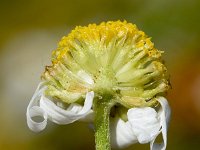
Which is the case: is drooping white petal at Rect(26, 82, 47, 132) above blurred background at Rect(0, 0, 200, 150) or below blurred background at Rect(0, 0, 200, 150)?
below

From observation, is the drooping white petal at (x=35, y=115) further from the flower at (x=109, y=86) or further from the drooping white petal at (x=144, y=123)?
the drooping white petal at (x=144, y=123)

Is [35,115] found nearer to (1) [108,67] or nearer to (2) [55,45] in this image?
(1) [108,67]

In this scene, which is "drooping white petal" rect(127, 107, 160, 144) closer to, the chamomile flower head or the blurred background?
the chamomile flower head

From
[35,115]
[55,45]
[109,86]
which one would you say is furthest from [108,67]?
[55,45]

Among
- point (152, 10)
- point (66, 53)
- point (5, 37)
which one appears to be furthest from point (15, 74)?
point (66, 53)

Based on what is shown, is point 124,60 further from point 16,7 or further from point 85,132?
point 16,7

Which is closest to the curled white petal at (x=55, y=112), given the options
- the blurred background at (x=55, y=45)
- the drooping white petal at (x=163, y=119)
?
the drooping white petal at (x=163, y=119)

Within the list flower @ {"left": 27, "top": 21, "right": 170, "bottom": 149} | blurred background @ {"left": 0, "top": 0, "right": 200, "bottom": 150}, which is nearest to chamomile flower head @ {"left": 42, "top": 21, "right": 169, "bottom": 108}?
flower @ {"left": 27, "top": 21, "right": 170, "bottom": 149}
